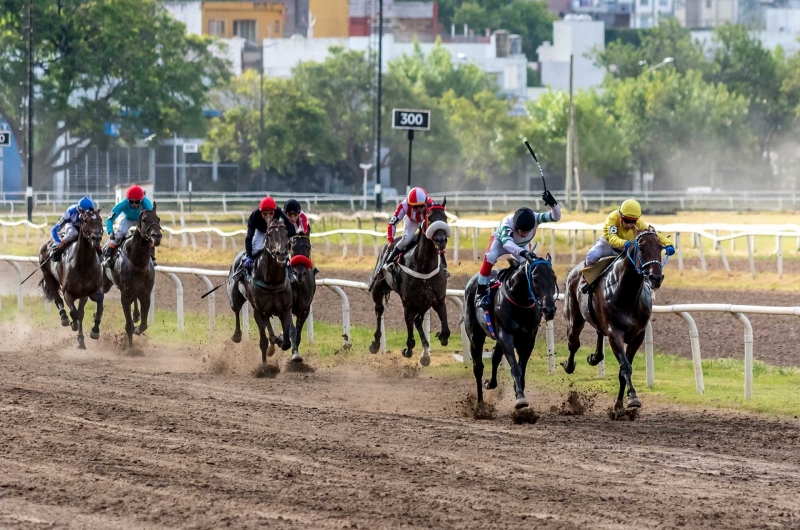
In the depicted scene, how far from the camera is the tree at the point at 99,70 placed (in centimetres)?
5634

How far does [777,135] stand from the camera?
8025cm

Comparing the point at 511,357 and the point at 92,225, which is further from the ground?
the point at 92,225

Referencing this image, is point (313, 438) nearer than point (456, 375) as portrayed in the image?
Yes

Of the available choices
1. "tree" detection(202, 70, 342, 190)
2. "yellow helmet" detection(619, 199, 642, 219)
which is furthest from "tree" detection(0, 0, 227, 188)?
"yellow helmet" detection(619, 199, 642, 219)

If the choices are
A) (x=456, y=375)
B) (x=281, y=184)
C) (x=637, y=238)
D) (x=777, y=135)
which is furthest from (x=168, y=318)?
(x=777, y=135)

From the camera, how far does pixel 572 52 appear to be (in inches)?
4033

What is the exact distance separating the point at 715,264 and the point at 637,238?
16010 millimetres

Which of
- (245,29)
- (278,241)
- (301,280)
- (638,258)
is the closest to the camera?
(638,258)

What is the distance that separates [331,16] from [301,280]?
83281mm

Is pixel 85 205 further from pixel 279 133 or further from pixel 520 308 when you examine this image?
pixel 279 133

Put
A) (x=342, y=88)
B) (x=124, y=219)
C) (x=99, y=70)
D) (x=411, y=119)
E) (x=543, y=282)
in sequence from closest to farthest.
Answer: (x=543, y=282)
(x=124, y=219)
(x=411, y=119)
(x=99, y=70)
(x=342, y=88)

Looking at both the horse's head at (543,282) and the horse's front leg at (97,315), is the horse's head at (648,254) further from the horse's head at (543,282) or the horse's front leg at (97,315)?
the horse's front leg at (97,315)

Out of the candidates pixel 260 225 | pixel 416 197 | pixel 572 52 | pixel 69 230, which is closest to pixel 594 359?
pixel 416 197

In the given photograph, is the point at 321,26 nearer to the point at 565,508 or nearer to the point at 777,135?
the point at 777,135
